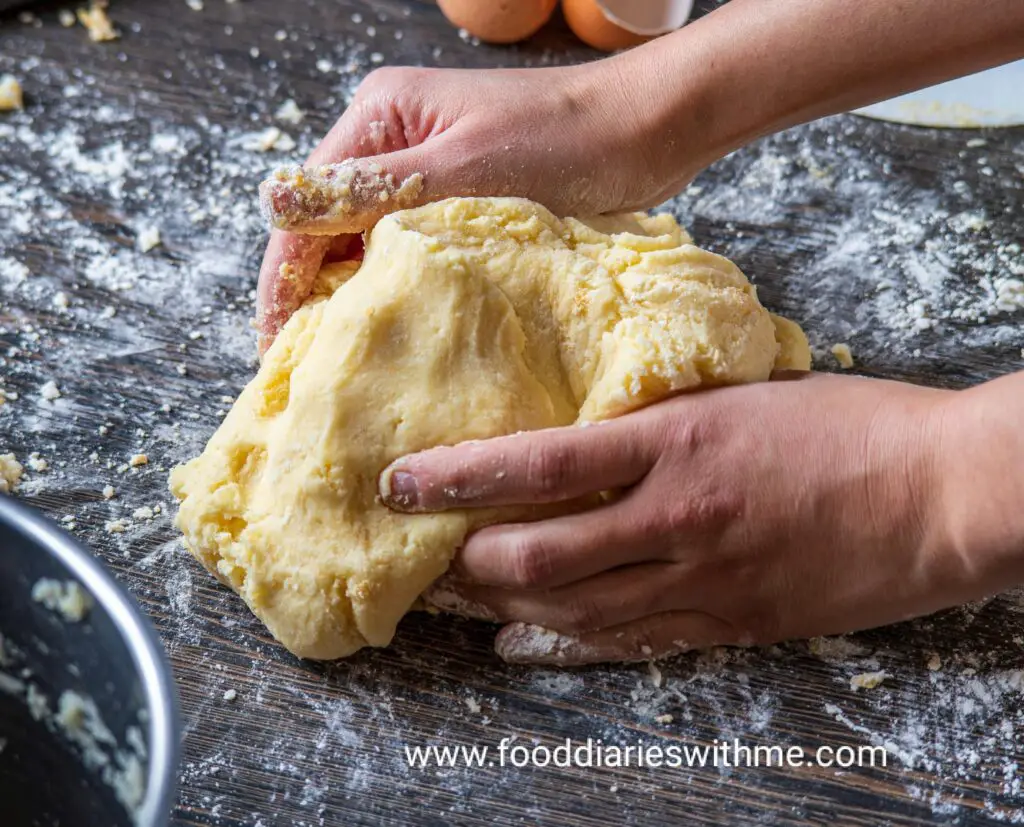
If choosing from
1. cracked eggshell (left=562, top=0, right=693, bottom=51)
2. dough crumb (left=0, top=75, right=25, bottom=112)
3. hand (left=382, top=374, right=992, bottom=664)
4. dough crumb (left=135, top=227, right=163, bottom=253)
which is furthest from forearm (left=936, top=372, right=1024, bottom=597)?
dough crumb (left=0, top=75, right=25, bottom=112)

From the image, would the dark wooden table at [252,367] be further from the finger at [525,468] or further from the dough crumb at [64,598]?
the dough crumb at [64,598]

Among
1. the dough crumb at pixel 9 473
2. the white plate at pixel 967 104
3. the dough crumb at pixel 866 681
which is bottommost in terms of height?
the dough crumb at pixel 866 681

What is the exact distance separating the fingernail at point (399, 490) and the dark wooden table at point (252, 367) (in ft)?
0.78

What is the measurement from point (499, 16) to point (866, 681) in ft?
5.64

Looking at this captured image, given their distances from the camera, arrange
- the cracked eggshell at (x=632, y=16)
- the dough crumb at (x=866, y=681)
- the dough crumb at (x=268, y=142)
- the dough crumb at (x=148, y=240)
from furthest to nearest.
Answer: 1. the cracked eggshell at (x=632, y=16)
2. the dough crumb at (x=268, y=142)
3. the dough crumb at (x=148, y=240)
4. the dough crumb at (x=866, y=681)

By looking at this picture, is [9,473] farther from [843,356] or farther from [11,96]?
[843,356]

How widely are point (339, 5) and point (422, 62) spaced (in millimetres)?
338

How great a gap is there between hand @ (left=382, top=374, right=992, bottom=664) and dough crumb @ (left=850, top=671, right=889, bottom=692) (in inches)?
4.2

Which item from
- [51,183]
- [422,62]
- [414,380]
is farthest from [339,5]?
[414,380]

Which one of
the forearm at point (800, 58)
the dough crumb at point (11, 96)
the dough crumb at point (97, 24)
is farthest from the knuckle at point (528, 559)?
the dough crumb at point (97, 24)

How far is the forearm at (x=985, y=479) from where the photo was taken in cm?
120

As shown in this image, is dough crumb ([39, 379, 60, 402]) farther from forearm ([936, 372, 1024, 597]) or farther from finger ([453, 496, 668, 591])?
forearm ([936, 372, 1024, 597])

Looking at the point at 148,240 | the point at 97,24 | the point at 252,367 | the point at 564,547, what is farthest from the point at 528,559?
the point at 97,24

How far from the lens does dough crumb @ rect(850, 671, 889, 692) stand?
55.4 inches
